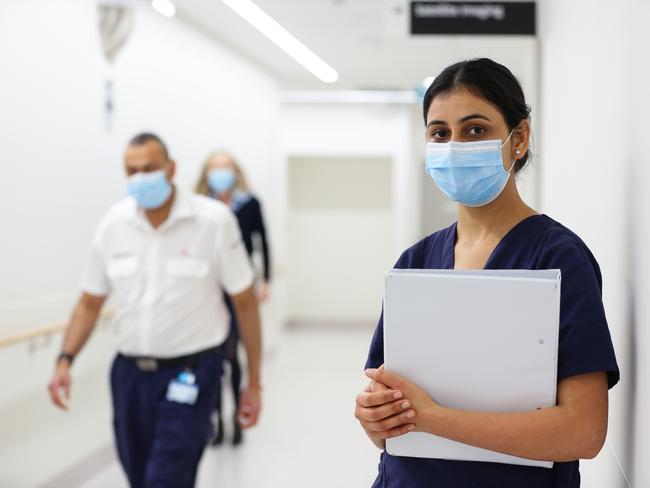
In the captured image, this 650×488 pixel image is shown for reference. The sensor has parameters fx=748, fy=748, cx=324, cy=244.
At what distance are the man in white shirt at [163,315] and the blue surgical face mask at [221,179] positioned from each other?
6.84 feet

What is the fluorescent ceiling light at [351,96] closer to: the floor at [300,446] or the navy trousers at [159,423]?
the floor at [300,446]

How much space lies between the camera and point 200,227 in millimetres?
2941

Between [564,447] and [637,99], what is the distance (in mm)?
716

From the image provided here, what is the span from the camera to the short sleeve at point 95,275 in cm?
297

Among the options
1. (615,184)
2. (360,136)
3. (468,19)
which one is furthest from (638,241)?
(360,136)

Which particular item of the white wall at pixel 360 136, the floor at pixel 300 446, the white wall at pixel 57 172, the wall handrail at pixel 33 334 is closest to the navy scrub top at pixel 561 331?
the floor at pixel 300 446

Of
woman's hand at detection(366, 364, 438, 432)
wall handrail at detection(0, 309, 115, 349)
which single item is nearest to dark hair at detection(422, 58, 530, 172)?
woman's hand at detection(366, 364, 438, 432)

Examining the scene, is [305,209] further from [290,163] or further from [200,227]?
[200,227]

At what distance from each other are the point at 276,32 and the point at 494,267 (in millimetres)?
3918

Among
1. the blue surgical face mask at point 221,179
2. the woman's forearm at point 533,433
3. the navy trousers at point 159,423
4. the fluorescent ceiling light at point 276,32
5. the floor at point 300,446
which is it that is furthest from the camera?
the blue surgical face mask at point 221,179

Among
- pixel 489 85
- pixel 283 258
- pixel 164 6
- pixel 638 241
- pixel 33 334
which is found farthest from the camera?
pixel 283 258

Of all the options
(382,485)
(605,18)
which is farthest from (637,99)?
(382,485)

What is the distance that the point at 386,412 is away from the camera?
1.29m

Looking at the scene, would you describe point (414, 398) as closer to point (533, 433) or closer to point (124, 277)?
point (533, 433)
